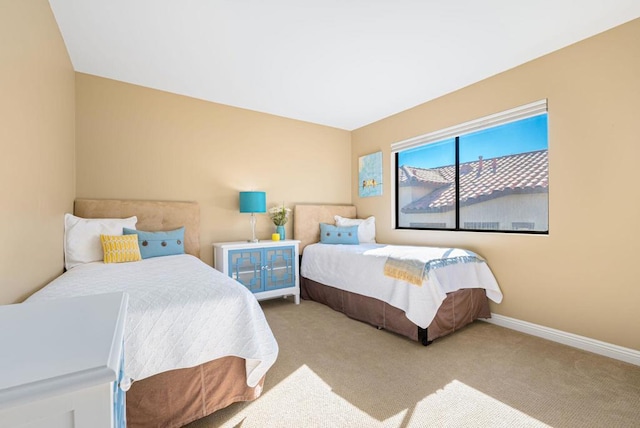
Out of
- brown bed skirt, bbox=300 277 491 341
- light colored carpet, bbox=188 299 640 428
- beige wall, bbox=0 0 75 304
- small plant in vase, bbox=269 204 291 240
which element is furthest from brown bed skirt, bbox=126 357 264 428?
small plant in vase, bbox=269 204 291 240

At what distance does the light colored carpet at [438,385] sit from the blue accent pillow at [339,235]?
4.75ft

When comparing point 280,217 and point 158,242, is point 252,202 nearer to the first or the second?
point 280,217

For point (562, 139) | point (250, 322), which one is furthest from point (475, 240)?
point (250, 322)

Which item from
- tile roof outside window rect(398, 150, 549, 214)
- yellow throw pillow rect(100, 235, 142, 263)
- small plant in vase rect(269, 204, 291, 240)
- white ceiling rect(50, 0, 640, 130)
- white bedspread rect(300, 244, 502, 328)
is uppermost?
white ceiling rect(50, 0, 640, 130)

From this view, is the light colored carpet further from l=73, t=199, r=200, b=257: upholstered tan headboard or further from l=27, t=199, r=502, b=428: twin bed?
l=73, t=199, r=200, b=257: upholstered tan headboard

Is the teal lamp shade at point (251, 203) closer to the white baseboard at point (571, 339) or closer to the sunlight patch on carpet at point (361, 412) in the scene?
the sunlight patch on carpet at point (361, 412)

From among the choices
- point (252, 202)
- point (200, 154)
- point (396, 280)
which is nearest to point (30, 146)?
point (200, 154)

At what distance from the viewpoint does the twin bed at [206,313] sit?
1359mm

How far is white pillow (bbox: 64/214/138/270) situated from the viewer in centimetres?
241

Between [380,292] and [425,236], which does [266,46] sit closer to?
[380,292]

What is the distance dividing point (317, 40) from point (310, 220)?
238 cm

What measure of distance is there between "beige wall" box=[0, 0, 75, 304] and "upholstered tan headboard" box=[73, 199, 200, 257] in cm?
43

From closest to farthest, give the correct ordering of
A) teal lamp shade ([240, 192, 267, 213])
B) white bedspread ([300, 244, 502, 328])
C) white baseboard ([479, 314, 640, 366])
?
white baseboard ([479, 314, 640, 366])
white bedspread ([300, 244, 502, 328])
teal lamp shade ([240, 192, 267, 213])

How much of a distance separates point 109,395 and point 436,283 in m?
2.31
